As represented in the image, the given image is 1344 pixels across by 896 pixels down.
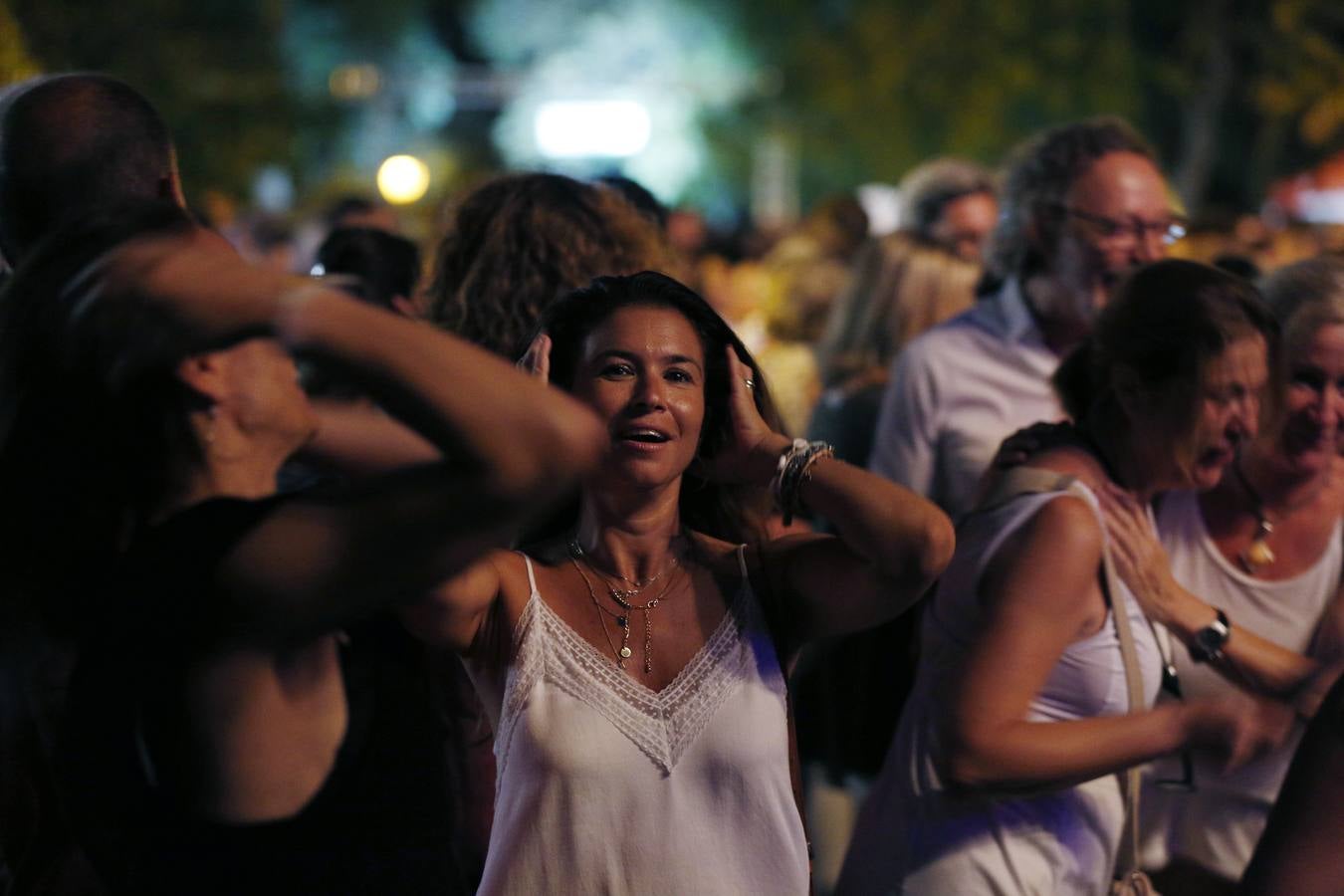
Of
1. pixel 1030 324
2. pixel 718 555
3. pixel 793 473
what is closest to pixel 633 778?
pixel 718 555

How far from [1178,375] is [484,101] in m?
52.9

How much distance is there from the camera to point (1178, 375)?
3.29 metres

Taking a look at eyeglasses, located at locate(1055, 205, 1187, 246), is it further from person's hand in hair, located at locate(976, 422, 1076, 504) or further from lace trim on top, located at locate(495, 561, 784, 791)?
lace trim on top, located at locate(495, 561, 784, 791)

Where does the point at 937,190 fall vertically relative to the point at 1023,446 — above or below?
below

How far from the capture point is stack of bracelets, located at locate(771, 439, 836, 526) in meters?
2.72

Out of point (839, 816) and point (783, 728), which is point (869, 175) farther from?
point (783, 728)

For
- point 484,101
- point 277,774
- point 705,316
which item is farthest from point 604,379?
point 484,101

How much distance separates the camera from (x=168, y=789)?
195 cm

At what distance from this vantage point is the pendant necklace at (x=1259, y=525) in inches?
144

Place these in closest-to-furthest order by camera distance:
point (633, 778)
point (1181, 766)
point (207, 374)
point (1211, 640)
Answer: point (207, 374), point (633, 778), point (1211, 640), point (1181, 766)

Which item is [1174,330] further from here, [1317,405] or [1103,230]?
[1103,230]

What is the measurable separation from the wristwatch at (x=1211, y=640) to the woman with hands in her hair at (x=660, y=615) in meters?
0.89

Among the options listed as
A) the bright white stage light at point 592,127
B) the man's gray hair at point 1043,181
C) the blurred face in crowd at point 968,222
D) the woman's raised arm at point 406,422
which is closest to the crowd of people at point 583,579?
the woman's raised arm at point 406,422

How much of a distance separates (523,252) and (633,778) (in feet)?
5.79
